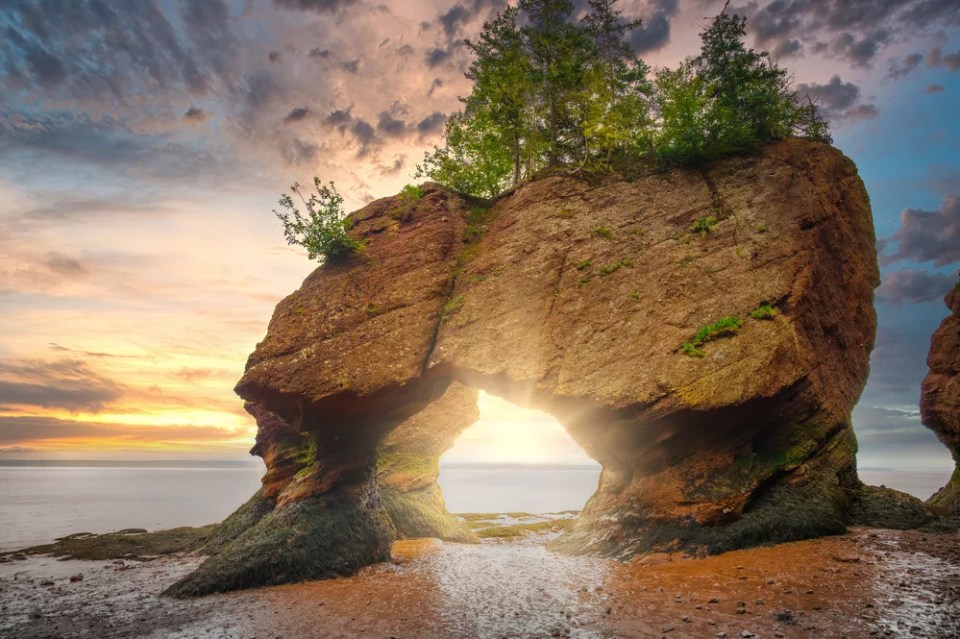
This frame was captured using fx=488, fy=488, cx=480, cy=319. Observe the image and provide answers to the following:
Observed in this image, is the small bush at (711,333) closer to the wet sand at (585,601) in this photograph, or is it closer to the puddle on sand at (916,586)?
the wet sand at (585,601)

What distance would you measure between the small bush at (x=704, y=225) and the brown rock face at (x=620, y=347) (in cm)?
11

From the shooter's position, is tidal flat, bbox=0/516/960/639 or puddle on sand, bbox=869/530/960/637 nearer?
puddle on sand, bbox=869/530/960/637

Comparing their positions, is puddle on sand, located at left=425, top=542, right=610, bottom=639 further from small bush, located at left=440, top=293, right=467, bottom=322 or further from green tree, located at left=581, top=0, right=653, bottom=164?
green tree, located at left=581, top=0, right=653, bottom=164

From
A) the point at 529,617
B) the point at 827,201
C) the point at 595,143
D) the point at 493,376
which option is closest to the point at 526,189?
the point at 595,143

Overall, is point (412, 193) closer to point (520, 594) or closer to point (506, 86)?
point (506, 86)

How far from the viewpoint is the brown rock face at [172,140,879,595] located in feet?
45.5

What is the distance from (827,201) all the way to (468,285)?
13002 mm

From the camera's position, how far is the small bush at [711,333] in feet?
46.7

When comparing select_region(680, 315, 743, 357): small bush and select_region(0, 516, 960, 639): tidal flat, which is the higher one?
select_region(680, 315, 743, 357): small bush

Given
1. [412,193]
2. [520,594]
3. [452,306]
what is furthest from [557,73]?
[520,594]

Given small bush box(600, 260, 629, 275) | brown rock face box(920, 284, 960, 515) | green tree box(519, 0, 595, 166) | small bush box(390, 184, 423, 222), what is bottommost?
brown rock face box(920, 284, 960, 515)

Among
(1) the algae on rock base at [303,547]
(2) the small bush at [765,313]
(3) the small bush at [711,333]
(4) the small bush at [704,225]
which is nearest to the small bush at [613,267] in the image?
(4) the small bush at [704,225]

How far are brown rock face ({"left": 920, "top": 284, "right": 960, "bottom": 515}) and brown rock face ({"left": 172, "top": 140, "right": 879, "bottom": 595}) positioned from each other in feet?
22.1

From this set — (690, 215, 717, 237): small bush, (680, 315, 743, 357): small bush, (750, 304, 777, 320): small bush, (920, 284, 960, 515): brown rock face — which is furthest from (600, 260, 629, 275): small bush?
(920, 284, 960, 515): brown rock face
